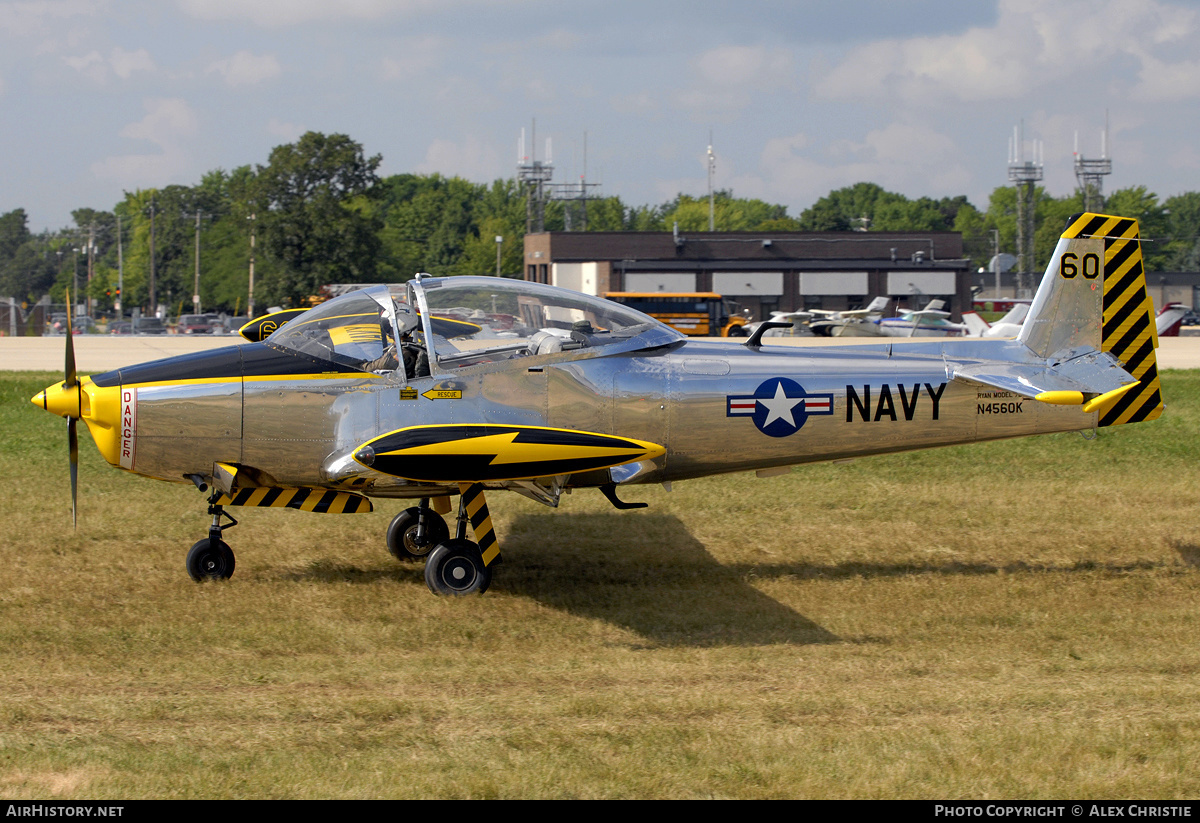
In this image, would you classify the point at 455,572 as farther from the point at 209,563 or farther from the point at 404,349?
the point at 209,563

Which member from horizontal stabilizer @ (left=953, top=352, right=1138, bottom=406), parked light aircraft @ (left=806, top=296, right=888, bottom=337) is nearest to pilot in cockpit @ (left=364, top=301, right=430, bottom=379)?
horizontal stabilizer @ (left=953, top=352, right=1138, bottom=406)

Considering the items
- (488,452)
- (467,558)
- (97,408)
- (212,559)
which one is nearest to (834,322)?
(467,558)

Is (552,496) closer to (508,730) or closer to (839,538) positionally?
(508,730)

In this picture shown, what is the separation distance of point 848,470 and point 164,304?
101 meters

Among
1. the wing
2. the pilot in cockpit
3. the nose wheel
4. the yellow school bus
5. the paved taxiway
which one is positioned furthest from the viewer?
the yellow school bus

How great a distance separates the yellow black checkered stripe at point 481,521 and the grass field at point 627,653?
0.46m

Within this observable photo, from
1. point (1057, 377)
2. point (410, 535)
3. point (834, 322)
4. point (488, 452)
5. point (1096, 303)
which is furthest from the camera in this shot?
point (834, 322)

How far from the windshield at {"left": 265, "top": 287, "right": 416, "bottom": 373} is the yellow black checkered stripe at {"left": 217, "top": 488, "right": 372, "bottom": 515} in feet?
3.44

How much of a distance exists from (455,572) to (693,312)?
48146mm

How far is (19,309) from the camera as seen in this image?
5441 centimetres

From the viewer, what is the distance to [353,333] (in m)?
7.85

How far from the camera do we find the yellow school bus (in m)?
55.4

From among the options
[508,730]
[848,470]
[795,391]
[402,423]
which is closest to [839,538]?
[795,391]

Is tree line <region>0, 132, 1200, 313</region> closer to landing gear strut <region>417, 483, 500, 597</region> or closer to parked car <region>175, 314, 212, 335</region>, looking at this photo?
parked car <region>175, 314, 212, 335</region>
